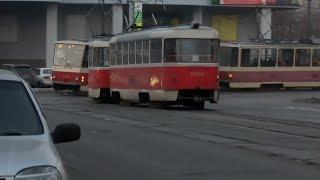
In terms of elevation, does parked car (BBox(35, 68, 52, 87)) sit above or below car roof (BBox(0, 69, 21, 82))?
below

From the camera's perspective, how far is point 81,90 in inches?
1670

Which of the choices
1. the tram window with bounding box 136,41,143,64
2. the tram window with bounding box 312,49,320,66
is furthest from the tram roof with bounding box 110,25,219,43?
the tram window with bounding box 312,49,320,66

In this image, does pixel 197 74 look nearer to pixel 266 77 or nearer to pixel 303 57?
pixel 266 77

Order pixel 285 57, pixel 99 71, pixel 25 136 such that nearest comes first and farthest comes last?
pixel 25 136, pixel 99 71, pixel 285 57

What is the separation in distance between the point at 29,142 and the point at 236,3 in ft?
191

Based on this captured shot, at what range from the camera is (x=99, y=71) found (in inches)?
1332

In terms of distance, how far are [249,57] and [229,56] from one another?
132 cm

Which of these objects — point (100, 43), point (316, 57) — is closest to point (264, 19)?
point (316, 57)

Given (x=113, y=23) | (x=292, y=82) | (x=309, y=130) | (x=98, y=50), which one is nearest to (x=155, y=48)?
(x=98, y=50)

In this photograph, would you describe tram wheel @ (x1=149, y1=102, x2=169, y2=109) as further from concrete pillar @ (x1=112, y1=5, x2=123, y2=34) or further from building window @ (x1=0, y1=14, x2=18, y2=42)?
building window @ (x1=0, y1=14, x2=18, y2=42)

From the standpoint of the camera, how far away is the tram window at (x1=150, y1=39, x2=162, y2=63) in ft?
88.7

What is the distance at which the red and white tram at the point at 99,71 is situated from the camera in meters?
33.6

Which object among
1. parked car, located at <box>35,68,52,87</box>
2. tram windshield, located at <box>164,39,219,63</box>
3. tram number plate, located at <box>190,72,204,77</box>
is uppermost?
tram windshield, located at <box>164,39,219,63</box>

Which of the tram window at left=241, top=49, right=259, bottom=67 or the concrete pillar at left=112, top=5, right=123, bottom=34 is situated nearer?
the tram window at left=241, top=49, right=259, bottom=67
